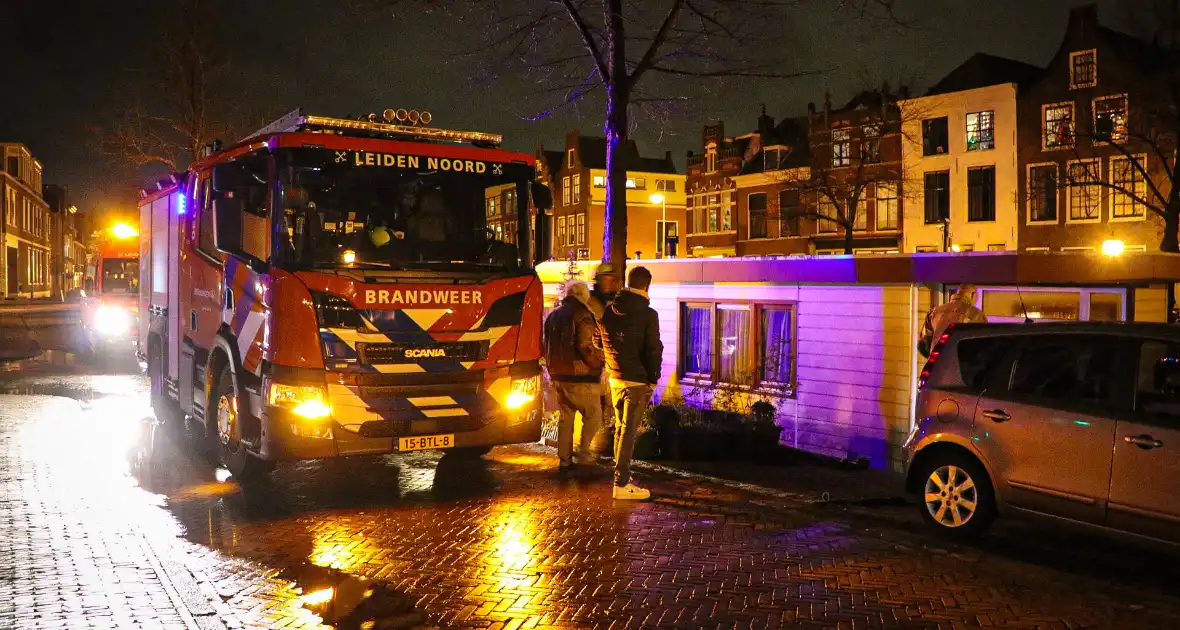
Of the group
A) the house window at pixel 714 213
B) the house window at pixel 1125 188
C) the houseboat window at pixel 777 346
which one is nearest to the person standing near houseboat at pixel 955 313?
the houseboat window at pixel 777 346

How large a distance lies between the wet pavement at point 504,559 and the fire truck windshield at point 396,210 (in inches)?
85.4

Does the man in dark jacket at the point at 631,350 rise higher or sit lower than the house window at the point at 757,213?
lower

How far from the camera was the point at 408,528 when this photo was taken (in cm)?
753

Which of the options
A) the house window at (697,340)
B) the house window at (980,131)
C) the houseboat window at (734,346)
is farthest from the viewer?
the house window at (980,131)

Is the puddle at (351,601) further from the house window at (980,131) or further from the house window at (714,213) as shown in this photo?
the house window at (714,213)

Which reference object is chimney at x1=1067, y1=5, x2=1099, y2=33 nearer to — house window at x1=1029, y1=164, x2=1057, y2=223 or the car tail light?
house window at x1=1029, y1=164, x2=1057, y2=223

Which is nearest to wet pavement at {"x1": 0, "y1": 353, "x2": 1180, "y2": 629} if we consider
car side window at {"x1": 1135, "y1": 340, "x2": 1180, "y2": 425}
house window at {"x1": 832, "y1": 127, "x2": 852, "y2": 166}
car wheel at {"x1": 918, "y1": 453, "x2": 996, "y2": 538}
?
car wheel at {"x1": 918, "y1": 453, "x2": 996, "y2": 538}

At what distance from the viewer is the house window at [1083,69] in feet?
120

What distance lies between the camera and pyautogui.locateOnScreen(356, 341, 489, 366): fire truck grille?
8.38 metres

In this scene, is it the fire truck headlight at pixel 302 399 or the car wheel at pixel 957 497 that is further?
the fire truck headlight at pixel 302 399

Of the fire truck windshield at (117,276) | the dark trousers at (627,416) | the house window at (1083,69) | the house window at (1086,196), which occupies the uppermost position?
the house window at (1083,69)

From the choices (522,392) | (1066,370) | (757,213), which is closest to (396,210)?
(522,392)

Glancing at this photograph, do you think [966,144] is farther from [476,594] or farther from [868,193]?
[476,594]

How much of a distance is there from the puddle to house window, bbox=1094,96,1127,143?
3247cm
